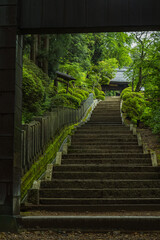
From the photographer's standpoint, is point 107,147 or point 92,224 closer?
point 92,224

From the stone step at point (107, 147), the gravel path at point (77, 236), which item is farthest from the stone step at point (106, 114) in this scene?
the gravel path at point (77, 236)

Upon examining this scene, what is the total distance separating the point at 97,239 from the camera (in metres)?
3.99

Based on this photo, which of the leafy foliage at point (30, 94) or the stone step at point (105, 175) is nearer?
the stone step at point (105, 175)

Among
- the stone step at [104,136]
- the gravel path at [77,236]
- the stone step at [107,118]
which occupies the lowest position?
the gravel path at [77,236]

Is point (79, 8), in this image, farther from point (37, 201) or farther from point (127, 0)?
point (37, 201)

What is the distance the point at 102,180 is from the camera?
21.6ft

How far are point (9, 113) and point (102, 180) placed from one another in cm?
314

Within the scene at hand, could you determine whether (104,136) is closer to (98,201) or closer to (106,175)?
(106,175)

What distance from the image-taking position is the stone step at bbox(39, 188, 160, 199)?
20.1 ft

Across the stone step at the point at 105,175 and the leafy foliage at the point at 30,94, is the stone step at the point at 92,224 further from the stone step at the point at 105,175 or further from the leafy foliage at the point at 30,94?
the leafy foliage at the point at 30,94

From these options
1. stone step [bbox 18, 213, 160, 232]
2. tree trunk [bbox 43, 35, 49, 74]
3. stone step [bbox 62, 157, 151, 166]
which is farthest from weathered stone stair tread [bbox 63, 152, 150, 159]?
tree trunk [bbox 43, 35, 49, 74]

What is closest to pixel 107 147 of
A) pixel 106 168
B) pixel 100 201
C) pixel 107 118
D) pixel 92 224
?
pixel 106 168

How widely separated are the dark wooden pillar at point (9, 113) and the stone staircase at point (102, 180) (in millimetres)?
1306

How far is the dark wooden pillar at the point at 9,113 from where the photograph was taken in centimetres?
432
